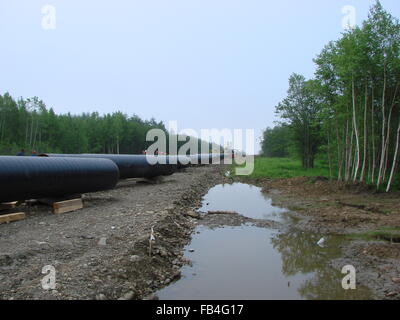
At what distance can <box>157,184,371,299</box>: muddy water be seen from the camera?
4.91m

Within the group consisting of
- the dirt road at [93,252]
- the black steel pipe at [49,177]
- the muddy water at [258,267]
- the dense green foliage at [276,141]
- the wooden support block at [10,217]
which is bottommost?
the muddy water at [258,267]

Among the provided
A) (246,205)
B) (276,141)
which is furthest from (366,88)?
(276,141)

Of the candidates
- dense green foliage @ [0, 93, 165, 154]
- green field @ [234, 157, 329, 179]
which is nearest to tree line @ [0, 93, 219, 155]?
dense green foliage @ [0, 93, 165, 154]

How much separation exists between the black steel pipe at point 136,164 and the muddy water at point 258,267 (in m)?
6.67

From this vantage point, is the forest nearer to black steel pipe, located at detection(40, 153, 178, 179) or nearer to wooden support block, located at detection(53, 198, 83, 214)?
Answer: black steel pipe, located at detection(40, 153, 178, 179)

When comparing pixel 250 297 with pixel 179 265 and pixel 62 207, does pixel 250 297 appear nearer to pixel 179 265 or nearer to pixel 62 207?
pixel 179 265

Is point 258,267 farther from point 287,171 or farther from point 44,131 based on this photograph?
point 44,131

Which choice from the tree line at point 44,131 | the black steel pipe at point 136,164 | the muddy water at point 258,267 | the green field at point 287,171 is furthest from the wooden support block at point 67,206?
the tree line at point 44,131

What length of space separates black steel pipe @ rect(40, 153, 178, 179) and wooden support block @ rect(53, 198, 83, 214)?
3.99 m

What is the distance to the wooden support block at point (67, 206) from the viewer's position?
8789 mm

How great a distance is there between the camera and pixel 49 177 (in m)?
8.54

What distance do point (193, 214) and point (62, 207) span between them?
3.98 meters

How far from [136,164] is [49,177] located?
21.1 ft

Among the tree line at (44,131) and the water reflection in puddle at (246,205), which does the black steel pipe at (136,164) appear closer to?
the water reflection in puddle at (246,205)
